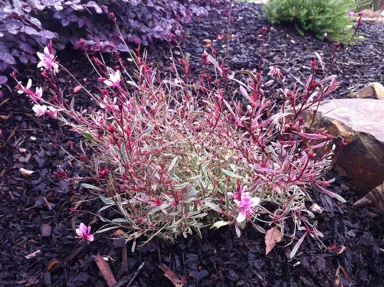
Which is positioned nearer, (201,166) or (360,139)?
(201,166)

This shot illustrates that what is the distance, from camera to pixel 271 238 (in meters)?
1.71

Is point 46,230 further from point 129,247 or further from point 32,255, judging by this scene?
point 129,247

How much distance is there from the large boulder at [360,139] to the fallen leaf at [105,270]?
138 centimetres

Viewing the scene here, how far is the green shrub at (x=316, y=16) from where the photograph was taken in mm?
4113

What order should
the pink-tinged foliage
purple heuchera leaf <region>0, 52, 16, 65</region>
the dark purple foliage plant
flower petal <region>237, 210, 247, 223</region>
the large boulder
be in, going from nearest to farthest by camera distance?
1. flower petal <region>237, 210, 247, 223</region>
2. the pink-tinged foliage
3. the large boulder
4. purple heuchera leaf <region>0, 52, 16, 65</region>
5. the dark purple foliage plant

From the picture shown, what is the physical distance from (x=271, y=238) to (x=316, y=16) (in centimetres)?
329

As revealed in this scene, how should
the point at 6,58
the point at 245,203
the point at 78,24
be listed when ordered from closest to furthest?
the point at 245,203
the point at 6,58
the point at 78,24

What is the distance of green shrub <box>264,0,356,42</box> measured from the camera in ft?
13.5

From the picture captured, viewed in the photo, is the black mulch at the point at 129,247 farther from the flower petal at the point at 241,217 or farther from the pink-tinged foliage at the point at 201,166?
the flower petal at the point at 241,217

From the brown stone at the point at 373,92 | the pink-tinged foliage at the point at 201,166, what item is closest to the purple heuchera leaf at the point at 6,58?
the pink-tinged foliage at the point at 201,166

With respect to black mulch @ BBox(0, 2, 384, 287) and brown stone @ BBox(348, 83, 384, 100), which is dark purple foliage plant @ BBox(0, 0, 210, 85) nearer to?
black mulch @ BBox(0, 2, 384, 287)

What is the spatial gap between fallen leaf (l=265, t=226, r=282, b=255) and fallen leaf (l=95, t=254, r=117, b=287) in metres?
0.76

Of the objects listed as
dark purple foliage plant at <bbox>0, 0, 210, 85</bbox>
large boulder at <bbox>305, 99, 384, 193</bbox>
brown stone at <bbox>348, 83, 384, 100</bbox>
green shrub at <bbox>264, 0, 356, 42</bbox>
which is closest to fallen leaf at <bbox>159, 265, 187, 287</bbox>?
large boulder at <bbox>305, 99, 384, 193</bbox>

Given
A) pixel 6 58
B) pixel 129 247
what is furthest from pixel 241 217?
pixel 6 58
